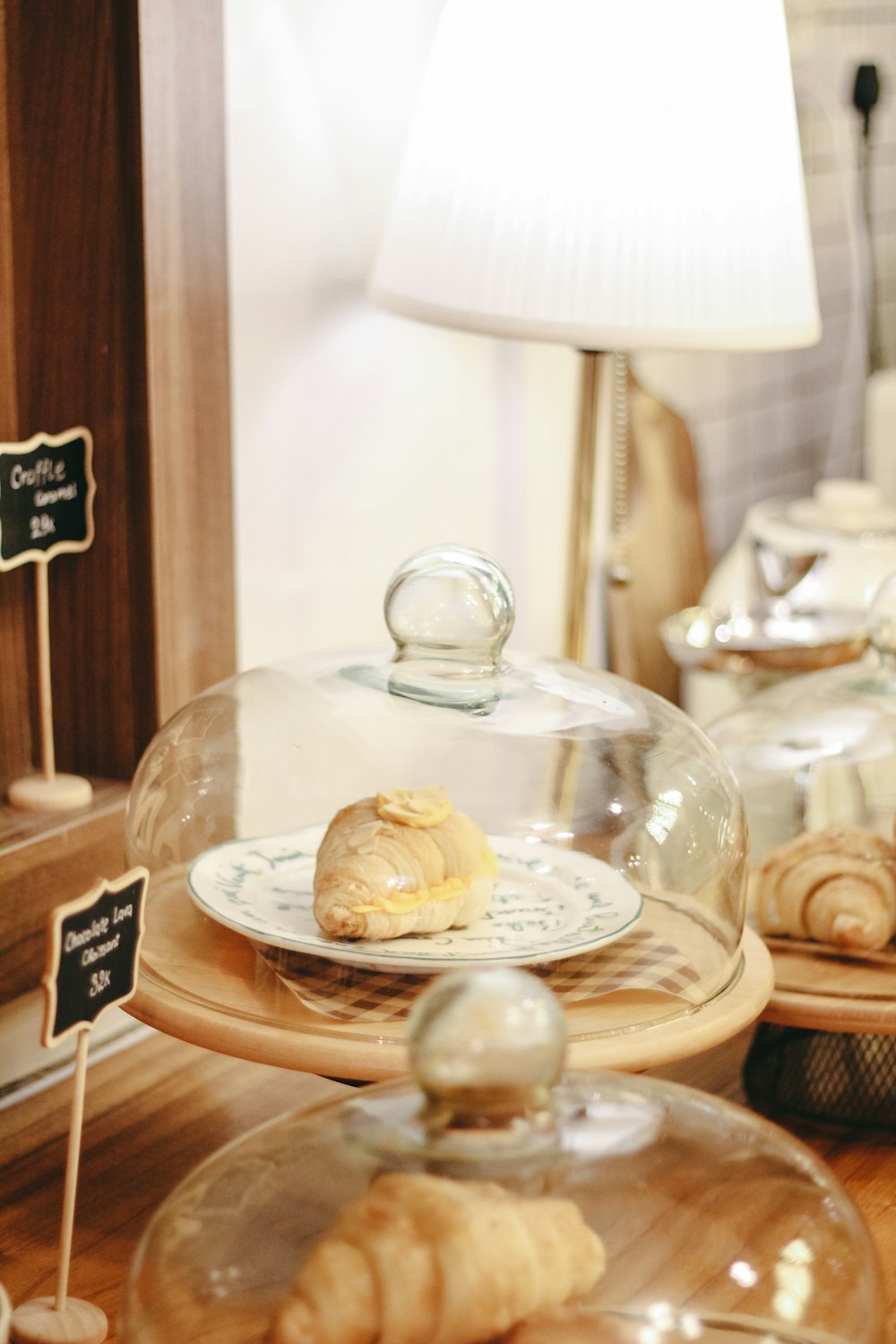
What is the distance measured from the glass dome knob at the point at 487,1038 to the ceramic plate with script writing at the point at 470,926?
0.32m

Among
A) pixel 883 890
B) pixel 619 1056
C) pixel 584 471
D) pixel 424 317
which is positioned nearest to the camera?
pixel 619 1056

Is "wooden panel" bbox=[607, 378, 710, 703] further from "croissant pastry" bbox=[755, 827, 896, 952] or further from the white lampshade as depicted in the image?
"croissant pastry" bbox=[755, 827, 896, 952]

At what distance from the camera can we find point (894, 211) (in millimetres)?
3592

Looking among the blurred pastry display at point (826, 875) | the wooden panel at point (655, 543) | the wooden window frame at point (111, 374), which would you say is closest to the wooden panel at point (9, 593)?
the wooden window frame at point (111, 374)

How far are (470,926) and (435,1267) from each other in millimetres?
395

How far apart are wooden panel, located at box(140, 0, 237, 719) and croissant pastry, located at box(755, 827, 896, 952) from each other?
0.51 metres

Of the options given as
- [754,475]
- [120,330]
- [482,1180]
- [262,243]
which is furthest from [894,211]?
[482,1180]

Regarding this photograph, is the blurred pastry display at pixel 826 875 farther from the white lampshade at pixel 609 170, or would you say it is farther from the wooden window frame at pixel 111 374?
the wooden window frame at pixel 111 374

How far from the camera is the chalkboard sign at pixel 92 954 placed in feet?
2.49

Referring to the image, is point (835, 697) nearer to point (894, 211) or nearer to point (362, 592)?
point (362, 592)

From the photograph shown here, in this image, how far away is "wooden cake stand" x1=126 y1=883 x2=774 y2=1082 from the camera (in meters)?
0.86

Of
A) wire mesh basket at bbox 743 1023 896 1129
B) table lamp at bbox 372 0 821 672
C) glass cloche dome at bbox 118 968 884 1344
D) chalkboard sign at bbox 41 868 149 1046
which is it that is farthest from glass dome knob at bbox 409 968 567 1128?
table lamp at bbox 372 0 821 672

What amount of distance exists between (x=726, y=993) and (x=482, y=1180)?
422 mm

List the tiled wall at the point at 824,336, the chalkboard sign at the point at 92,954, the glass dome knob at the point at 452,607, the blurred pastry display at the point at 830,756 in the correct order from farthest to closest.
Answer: the tiled wall at the point at 824,336 < the blurred pastry display at the point at 830,756 < the glass dome knob at the point at 452,607 < the chalkboard sign at the point at 92,954
